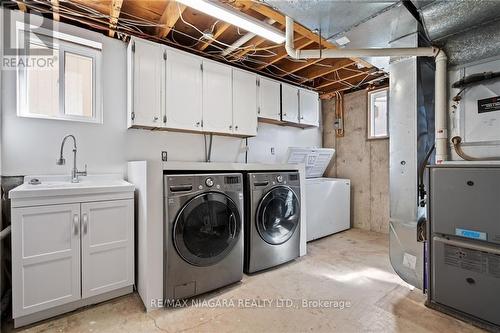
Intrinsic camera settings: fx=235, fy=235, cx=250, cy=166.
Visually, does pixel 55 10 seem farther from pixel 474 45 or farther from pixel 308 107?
pixel 474 45

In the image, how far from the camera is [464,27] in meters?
1.82

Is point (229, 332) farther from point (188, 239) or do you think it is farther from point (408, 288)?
point (408, 288)

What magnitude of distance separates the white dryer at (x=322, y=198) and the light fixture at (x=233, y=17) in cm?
175

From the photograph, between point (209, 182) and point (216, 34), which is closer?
point (209, 182)

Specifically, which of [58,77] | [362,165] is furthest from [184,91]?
[362,165]

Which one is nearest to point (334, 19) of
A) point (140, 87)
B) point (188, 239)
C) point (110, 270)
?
point (140, 87)

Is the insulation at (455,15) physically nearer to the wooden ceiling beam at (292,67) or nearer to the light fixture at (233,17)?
the light fixture at (233,17)

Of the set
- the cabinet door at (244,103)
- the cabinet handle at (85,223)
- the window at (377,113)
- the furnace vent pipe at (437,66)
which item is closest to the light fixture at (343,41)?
the furnace vent pipe at (437,66)

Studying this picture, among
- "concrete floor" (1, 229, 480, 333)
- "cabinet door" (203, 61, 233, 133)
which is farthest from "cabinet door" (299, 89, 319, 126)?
"concrete floor" (1, 229, 480, 333)

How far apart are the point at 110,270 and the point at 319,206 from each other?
2743mm

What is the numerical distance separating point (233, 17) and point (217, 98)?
1.01m

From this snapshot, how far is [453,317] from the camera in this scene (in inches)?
69.5

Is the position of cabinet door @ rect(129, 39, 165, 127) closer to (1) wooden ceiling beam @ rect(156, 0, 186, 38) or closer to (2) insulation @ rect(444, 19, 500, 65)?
(1) wooden ceiling beam @ rect(156, 0, 186, 38)

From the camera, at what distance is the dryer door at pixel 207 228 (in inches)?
74.7
